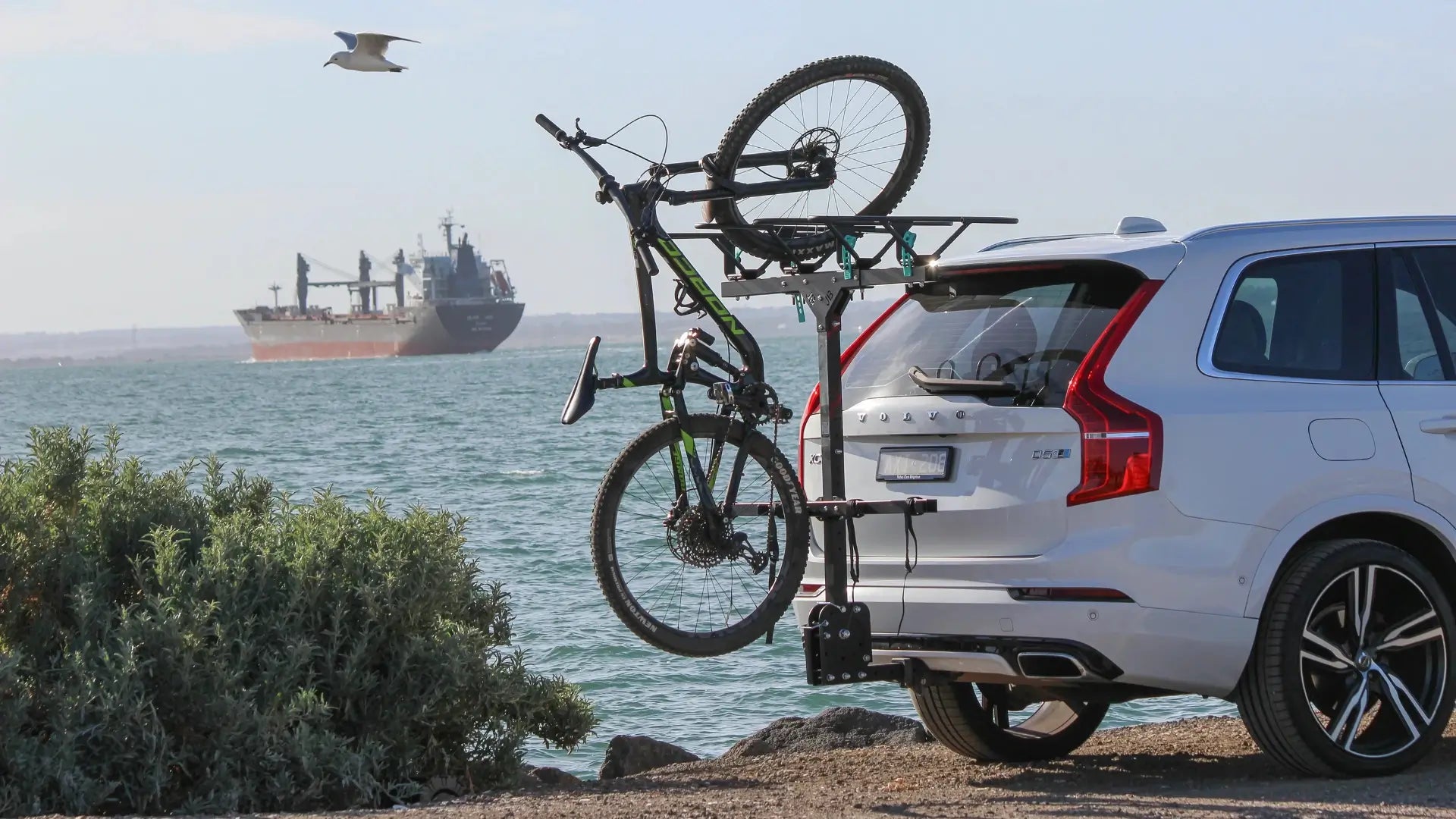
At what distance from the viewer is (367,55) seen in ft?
26.6

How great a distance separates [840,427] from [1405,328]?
204 centimetres

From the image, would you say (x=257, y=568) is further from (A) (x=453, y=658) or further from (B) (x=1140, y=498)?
(B) (x=1140, y=498)

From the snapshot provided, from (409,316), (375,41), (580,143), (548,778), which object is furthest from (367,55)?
(409,316)

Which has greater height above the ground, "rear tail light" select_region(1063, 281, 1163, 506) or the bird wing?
the bird wing

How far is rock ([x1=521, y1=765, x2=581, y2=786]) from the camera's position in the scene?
817cm

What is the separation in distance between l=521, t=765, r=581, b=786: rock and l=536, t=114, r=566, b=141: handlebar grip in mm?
3078

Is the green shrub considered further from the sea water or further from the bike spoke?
the sea water

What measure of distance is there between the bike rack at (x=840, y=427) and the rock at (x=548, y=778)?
2.46 metres

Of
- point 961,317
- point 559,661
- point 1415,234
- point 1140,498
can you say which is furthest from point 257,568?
point 559,661

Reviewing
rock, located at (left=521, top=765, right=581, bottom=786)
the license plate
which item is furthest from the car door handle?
rock, located at (left=521, top=765, right=581, bottom=786)

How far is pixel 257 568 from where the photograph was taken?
7133mm

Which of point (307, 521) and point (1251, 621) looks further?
point (307, 521)

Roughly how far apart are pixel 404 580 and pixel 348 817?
1.45 metres

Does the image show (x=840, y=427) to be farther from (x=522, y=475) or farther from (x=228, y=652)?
(x=522, y=475)
